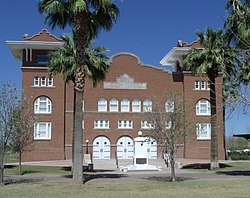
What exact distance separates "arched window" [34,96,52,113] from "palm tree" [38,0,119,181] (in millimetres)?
26761

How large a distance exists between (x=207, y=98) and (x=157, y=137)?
27.8 meters

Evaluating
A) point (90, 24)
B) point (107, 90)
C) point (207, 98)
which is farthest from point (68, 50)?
point (207, 98)

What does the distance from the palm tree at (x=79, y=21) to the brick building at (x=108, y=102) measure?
25.3m

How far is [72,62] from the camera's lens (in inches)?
1224

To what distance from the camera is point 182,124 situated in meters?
24.7

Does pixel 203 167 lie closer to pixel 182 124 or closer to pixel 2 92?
pixel 182 124

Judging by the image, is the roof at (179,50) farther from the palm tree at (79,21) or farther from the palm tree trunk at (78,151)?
the palm tree trunk at (78,151)

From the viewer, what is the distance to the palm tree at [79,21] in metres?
21.1

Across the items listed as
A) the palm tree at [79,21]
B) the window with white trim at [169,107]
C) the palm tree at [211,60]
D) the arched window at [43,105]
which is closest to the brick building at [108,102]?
the arched window at [43,105]

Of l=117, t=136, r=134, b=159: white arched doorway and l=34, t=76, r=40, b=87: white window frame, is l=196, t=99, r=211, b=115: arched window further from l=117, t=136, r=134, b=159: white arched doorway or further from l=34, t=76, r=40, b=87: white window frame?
l=34, t=76, r=40, b=87: white window frame

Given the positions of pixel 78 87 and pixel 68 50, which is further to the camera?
pixel 68 50

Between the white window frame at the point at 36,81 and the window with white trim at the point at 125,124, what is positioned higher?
the white window frame at the point at 36,81

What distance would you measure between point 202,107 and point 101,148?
13297 mm

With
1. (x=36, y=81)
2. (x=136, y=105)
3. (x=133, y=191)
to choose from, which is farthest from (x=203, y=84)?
(x=133, y=191)
